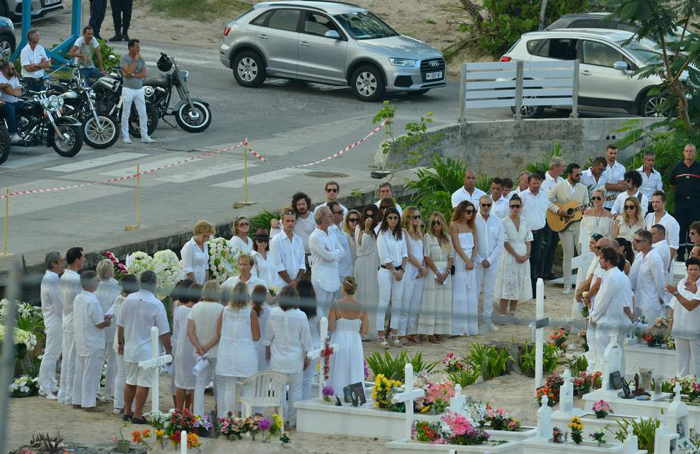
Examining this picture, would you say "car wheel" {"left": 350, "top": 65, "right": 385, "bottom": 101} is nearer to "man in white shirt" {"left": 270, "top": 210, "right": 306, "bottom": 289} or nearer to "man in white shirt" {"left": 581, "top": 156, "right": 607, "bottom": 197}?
"man in white shirt" {"left": 581, "top": 156, "right": 607, "bottom": 197}

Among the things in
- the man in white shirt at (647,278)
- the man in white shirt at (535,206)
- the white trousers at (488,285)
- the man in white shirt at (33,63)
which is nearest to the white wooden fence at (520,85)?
the man in white shirt at (535,206)

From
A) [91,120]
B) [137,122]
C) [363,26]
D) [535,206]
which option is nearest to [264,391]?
[535,206]

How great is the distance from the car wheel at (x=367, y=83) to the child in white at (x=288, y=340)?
14080mm

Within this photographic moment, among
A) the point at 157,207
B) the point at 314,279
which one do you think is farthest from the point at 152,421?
the point at 157,207

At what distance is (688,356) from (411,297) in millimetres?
3420

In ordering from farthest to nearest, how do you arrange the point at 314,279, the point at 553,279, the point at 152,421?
the point at 553,279
the point at 314,279
the point at 152,421

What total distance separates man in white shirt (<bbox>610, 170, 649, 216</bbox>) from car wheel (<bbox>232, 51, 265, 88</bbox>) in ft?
35.9

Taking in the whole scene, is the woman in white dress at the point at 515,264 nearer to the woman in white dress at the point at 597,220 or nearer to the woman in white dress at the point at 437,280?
the woman in white dress at the point at 597,220

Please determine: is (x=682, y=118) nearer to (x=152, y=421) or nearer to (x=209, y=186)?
(x=209, y=186)

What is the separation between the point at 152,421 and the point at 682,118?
1252 cm

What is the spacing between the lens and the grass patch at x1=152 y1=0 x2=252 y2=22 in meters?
38.1

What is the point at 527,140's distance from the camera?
26.4 m

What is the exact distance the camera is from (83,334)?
1571 cm

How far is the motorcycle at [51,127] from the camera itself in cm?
2378
